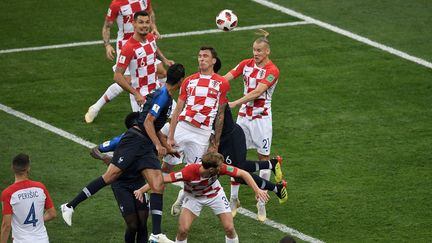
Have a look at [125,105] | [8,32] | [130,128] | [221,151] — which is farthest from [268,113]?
[8,32]

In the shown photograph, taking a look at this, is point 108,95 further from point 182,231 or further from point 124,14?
point 182,231

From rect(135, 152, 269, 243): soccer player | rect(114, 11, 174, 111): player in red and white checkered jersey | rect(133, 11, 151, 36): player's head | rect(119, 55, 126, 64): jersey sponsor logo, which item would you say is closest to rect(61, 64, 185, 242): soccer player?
rect(135, 152, 269, 243): soccer player

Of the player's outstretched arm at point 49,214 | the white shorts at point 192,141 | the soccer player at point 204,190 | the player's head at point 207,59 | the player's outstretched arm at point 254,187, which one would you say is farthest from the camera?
the white shorts at point 192,141

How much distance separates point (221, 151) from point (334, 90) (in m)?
5.77

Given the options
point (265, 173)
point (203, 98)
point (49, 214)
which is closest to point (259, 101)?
point (265, 173)

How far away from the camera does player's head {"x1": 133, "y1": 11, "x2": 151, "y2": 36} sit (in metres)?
17.9

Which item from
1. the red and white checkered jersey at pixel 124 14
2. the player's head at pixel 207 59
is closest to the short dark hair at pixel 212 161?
the player's head at pixel 207 59

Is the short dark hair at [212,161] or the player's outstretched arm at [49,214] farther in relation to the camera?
the short dark hair at [212,161]

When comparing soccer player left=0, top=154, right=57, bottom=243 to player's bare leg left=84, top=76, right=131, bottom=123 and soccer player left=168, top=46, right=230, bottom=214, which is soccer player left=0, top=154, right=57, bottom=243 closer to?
soccer player left=168, top=46, right=230, bottom=214

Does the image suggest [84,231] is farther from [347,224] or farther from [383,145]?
[383,145]

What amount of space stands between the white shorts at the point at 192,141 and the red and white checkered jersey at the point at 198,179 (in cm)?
137

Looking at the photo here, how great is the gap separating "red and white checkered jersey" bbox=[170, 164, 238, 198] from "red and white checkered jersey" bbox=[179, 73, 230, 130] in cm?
161

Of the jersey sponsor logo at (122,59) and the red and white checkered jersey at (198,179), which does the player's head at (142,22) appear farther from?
the red and white checkered jersey at (198,179)

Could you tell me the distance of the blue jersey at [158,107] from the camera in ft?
50.0
